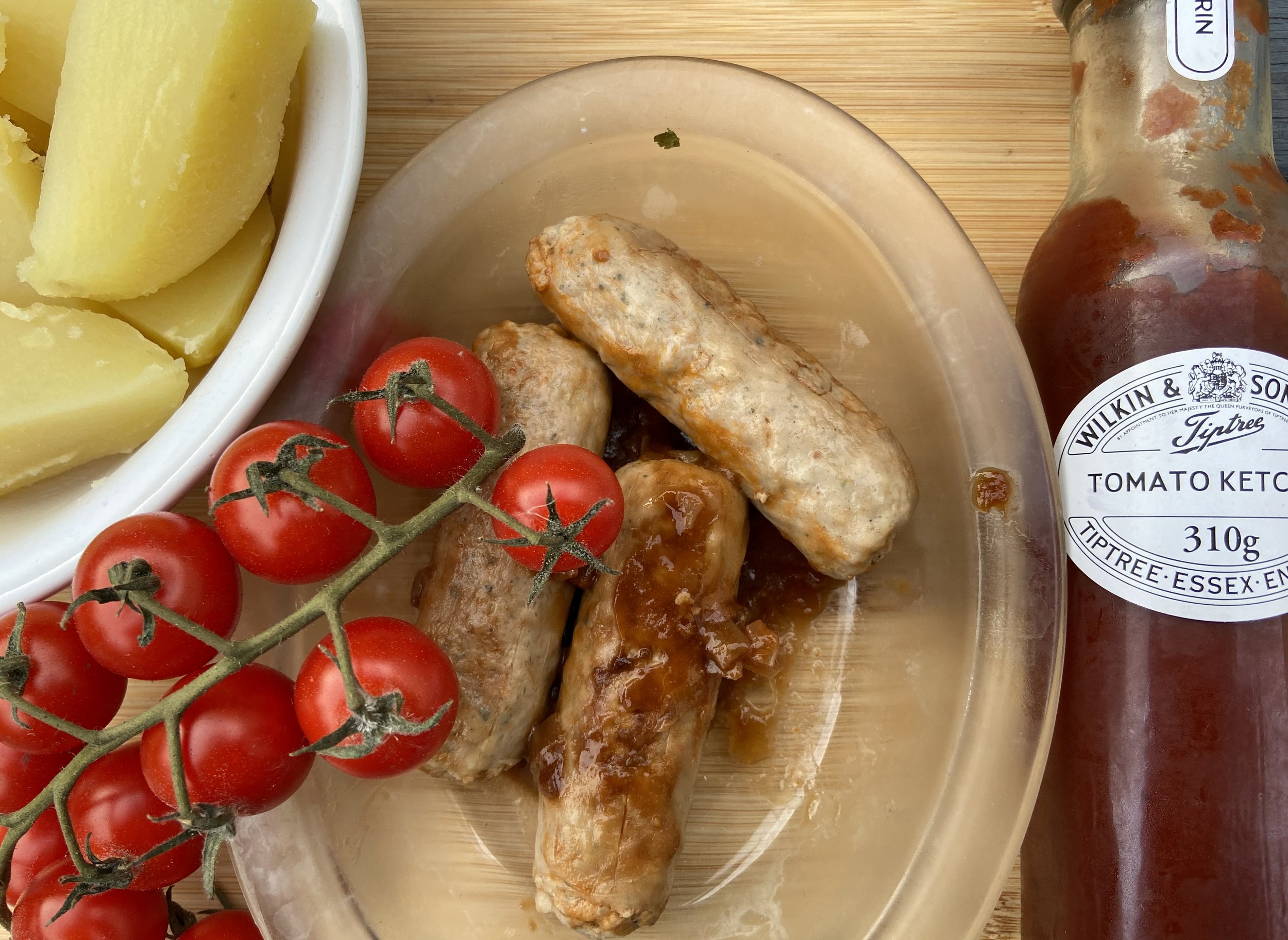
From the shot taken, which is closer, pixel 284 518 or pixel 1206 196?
pixel 284 518

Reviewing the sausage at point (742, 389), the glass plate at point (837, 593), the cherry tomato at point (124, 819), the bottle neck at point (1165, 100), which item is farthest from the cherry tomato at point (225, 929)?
the bottle neck at point (1165, 100)

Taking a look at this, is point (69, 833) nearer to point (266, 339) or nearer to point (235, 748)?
point (235, 748)

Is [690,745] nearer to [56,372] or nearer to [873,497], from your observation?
[873,497]

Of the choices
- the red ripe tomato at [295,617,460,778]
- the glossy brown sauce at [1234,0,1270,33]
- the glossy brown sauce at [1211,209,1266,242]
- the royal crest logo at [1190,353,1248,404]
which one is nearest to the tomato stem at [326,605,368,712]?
the red ripe tomato at [295,617,460,778]

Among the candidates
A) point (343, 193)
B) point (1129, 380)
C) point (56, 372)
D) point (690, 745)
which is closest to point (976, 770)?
point (690, 745)

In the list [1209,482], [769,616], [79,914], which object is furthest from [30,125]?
[1209,482]

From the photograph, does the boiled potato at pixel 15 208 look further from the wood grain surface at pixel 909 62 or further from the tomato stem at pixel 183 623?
the tomato stem at pixel 183 623

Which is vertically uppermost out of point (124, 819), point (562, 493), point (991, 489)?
Result: point (991, 489)
